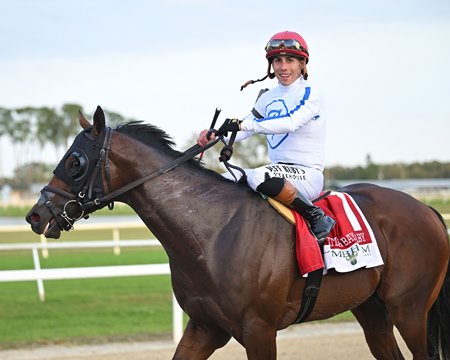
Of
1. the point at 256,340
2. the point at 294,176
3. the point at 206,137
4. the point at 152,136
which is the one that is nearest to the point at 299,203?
the point at 294,176

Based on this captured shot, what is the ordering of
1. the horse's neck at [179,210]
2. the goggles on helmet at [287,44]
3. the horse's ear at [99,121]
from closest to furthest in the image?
the horse's ear at [99,121], the horse's neck at [179,210], the goggles on helmet at [287,44]

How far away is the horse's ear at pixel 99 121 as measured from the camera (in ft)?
13.5

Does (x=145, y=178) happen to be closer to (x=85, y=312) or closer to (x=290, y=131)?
(x=290, y=131)

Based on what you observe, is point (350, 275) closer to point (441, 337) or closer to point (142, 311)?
point (441, 337)

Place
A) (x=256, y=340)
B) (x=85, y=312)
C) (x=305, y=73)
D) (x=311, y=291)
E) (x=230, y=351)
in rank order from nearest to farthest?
(x=256, y=340)
(x=311, y=291)
(x=305, y=73)
(x=230, y=351)
(x=85, y=312)

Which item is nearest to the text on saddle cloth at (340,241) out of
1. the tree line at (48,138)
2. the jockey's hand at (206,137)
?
the jockey's hand at (206,137)

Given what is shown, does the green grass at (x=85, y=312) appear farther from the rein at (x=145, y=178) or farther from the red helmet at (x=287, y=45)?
the red helmet at (x=287, y=45)

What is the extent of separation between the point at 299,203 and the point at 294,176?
22 centimetres

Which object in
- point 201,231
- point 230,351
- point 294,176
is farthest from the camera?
point 230,351

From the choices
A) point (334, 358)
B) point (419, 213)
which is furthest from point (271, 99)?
point (334, 358)

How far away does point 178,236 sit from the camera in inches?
169

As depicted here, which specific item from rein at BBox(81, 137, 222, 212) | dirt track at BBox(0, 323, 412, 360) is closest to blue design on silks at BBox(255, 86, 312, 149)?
rein at BBox(81, 137, 222, 212)

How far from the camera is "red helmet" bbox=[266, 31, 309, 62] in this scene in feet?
15.1

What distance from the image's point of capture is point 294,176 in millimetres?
4531
